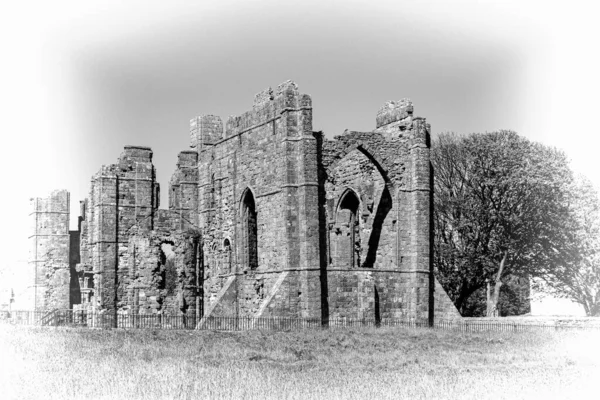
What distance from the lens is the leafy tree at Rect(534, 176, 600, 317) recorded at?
37.2 metres

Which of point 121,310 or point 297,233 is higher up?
point 297,233

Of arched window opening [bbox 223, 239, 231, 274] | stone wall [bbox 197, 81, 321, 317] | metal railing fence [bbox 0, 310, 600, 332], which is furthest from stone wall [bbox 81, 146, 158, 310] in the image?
arched window opening [bbox 223, 239, 231, 274]

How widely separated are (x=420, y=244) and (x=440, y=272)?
40.2 ft

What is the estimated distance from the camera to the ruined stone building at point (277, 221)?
27594 millimetres

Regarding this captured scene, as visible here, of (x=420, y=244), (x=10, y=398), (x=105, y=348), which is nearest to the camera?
(x=10, y=398)

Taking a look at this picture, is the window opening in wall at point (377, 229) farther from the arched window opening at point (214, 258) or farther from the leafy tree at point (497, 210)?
the leafy tree at point (497, 210)

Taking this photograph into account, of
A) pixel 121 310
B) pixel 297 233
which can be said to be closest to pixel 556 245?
pixel 297 233

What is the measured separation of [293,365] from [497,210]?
78.2 ft

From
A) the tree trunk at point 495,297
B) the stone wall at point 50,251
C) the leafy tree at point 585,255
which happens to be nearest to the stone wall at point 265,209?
the tree trunk at point 495,297

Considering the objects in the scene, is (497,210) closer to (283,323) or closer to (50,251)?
(283,323)

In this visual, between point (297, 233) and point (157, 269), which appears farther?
point (157, 269)

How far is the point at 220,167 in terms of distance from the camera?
32.2 metres

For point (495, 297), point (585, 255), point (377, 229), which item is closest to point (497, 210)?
point (495, 297)

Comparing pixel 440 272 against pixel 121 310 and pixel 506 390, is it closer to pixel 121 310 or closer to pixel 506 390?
pixel 121 310
